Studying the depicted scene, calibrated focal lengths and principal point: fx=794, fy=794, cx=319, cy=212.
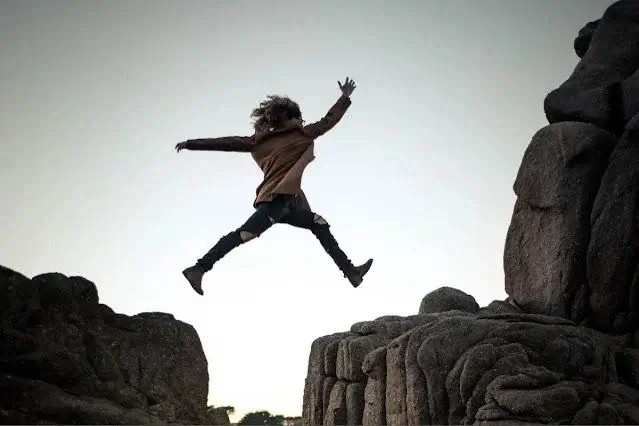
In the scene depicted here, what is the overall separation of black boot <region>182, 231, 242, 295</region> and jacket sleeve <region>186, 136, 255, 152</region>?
5.91ft

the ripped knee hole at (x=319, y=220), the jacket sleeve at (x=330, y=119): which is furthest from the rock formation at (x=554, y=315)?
the jacket sleeve at (x=330, y=119)

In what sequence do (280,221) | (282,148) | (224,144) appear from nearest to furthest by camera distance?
(280,221), (224,144), (282,148)

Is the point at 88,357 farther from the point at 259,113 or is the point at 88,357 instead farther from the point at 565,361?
the point at 565,361

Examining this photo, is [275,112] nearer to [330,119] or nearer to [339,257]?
[330,119]

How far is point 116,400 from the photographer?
9.59 m

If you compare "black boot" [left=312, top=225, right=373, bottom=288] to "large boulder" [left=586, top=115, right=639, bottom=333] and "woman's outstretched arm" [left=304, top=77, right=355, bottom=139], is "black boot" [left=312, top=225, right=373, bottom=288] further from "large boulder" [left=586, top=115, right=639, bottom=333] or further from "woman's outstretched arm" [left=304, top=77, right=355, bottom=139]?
"large boulder" [left=586, top=115, right=639, bottom=333]

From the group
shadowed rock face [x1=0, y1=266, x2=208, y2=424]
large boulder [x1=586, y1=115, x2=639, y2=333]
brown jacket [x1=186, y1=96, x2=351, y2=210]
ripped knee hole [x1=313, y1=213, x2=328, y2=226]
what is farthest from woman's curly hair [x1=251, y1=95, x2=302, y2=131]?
large boulder [x1=586, y1=115, x2=639, y2=333]

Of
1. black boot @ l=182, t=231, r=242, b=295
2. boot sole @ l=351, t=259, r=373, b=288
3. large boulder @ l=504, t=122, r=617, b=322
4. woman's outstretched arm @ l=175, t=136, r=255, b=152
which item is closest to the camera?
black boot @ l=182, t=231, r=242, b=295

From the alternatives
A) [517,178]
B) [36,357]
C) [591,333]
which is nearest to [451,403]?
[591,333]

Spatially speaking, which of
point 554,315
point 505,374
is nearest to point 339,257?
point 505,374

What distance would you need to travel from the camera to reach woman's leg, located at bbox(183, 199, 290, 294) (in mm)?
13672

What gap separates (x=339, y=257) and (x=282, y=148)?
2.38m

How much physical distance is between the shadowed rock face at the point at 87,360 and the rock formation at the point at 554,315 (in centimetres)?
648

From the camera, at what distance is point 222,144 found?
15.2 m
